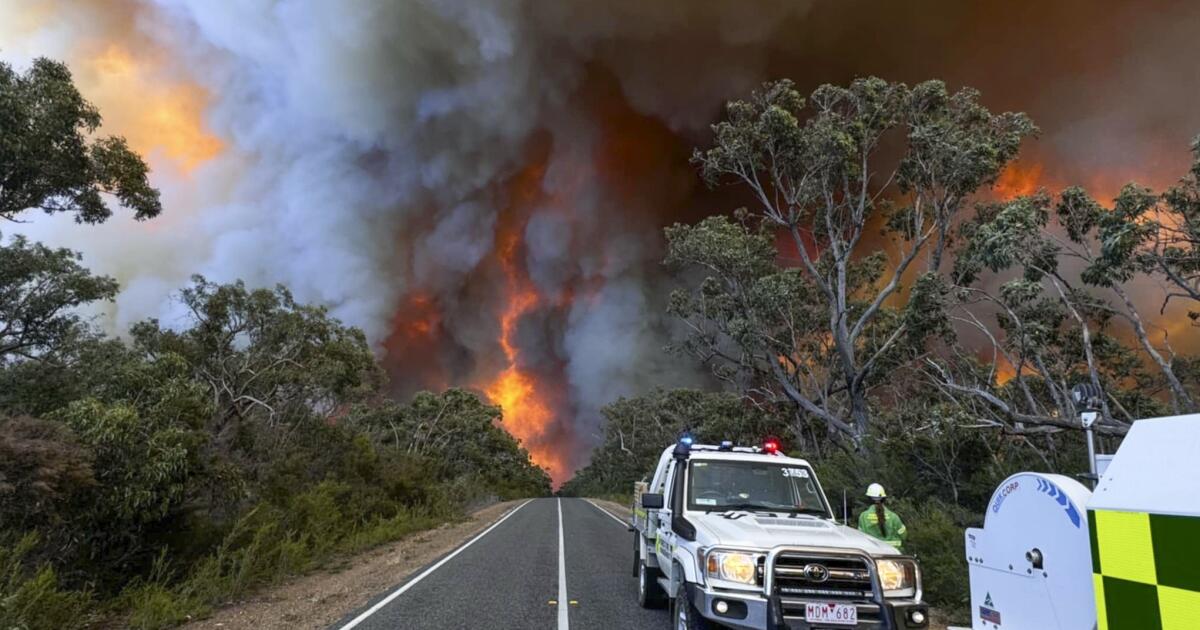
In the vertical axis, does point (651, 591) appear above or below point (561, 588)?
above

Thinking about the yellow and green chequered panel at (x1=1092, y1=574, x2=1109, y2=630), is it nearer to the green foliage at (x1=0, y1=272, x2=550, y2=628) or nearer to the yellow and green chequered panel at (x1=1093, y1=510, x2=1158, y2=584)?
the yellow and green chequered panel at (x1=1093, y1=510, x2=1158, y2=584)

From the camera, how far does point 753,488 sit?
709cm

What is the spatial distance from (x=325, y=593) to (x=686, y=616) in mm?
7192

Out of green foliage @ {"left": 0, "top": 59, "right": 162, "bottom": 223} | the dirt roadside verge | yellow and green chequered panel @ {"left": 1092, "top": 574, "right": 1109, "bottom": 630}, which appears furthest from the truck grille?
green foliage @ {"left": 0, "top": 59, "right": 162, "bottom": 223}

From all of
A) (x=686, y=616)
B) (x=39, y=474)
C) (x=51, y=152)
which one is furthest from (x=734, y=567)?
(x=51, y=152)

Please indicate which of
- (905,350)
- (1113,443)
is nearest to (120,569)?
(1113,443)

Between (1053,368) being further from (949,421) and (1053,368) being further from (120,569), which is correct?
(120,569)

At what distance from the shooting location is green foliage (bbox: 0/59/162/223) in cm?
1291

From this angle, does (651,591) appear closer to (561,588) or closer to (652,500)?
(561,588)

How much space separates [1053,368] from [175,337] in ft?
99.3

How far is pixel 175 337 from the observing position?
24016mm

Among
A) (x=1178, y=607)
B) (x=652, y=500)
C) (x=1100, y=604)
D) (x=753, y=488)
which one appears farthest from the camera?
(x=753, y=488)

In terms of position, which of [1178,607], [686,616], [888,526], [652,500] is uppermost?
[1178,607]

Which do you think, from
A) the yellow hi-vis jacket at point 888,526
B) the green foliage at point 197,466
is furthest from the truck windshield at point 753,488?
the green foliage at point 197,466
